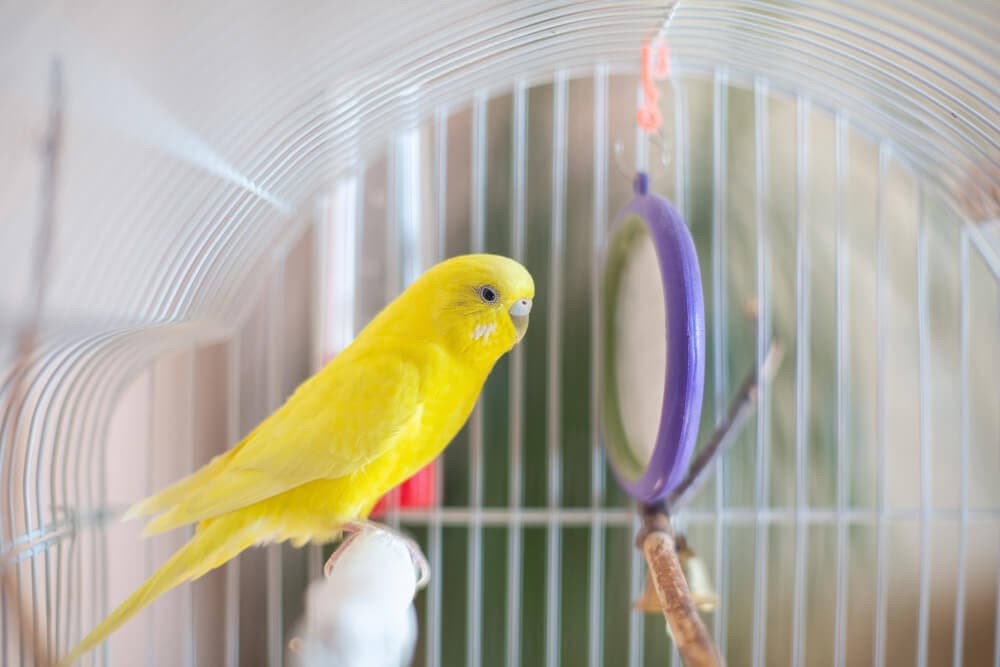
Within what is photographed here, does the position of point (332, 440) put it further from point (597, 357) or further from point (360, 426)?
point (597, 357)

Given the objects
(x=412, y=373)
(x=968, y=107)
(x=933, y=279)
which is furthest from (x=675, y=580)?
(x=933, y=279)

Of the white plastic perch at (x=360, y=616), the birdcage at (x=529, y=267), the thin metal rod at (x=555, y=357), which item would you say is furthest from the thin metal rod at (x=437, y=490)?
the white plastic perch at (x=360, y=616)

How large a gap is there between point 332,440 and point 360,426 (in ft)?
0.08

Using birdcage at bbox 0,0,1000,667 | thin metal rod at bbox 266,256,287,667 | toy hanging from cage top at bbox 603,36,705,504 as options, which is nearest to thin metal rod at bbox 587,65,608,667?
birdcage at bbox 0,0,1000,667

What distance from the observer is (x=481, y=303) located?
0.68 metres

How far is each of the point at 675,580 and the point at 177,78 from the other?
0.53 meters

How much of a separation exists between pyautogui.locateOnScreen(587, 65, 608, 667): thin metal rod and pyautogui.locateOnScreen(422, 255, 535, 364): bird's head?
1.00ft

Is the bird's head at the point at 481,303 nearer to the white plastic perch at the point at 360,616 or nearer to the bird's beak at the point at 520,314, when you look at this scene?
the bird's beak at the point at 520,314

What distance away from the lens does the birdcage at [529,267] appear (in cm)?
61

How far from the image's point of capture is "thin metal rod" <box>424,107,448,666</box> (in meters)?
1.07

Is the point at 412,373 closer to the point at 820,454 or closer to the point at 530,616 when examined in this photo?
the point at 530,616

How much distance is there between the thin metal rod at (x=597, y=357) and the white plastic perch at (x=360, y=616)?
1.59 feet

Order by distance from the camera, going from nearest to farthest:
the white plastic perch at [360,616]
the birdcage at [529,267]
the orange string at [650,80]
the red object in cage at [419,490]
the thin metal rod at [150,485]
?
1. the white plastic perch at [360,616]
2. the birdcage at [529,267]
3. the orange string at [650,80]
4. the thin metal rod at [150,485]
5. the red object in cage at [419,490]

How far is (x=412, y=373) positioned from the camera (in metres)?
0.70
